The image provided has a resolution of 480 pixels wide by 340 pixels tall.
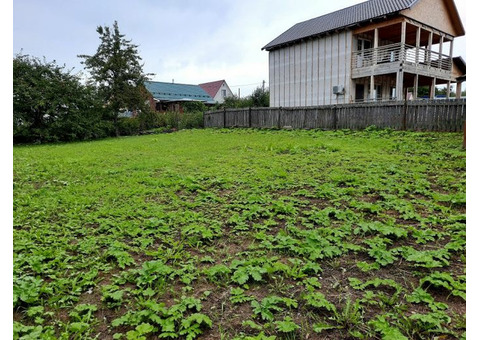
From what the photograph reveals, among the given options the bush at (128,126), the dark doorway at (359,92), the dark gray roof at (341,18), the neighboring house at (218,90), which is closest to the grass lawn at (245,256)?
the dark gray roof at (341,18)

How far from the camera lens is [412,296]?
2.25 meters

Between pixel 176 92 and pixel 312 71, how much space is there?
22590 mm

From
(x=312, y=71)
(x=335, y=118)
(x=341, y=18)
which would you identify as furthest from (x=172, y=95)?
(x=335, y=118)

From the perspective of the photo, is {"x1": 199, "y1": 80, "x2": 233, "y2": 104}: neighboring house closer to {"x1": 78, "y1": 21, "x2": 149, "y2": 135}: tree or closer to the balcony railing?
{"x1": 78, "y1": 21, "x2": 149, "y2": 135}: tree

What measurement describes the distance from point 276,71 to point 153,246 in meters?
20.7

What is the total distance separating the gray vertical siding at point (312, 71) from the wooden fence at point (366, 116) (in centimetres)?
485

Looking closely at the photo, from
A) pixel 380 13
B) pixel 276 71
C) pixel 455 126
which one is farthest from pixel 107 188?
pixel 276 71

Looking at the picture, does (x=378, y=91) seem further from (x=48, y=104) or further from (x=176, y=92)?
(x=176, y=92)

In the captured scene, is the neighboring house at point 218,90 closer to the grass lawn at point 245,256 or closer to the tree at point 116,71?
the tree at point 116,71

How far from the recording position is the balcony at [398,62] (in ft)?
53.7

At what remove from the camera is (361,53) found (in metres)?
18.0

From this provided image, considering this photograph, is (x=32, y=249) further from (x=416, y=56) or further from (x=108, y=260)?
(x=416, y=56)

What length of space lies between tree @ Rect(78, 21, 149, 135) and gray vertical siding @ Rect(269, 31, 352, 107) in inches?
368

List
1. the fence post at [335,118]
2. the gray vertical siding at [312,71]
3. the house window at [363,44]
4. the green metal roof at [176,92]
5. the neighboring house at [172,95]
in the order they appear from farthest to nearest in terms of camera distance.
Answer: the green metal roof at [176,92], the neighboring house at [172,95], the house window at [363,44], the gray vertical siding at [312,71], the fence post at [335,118]
